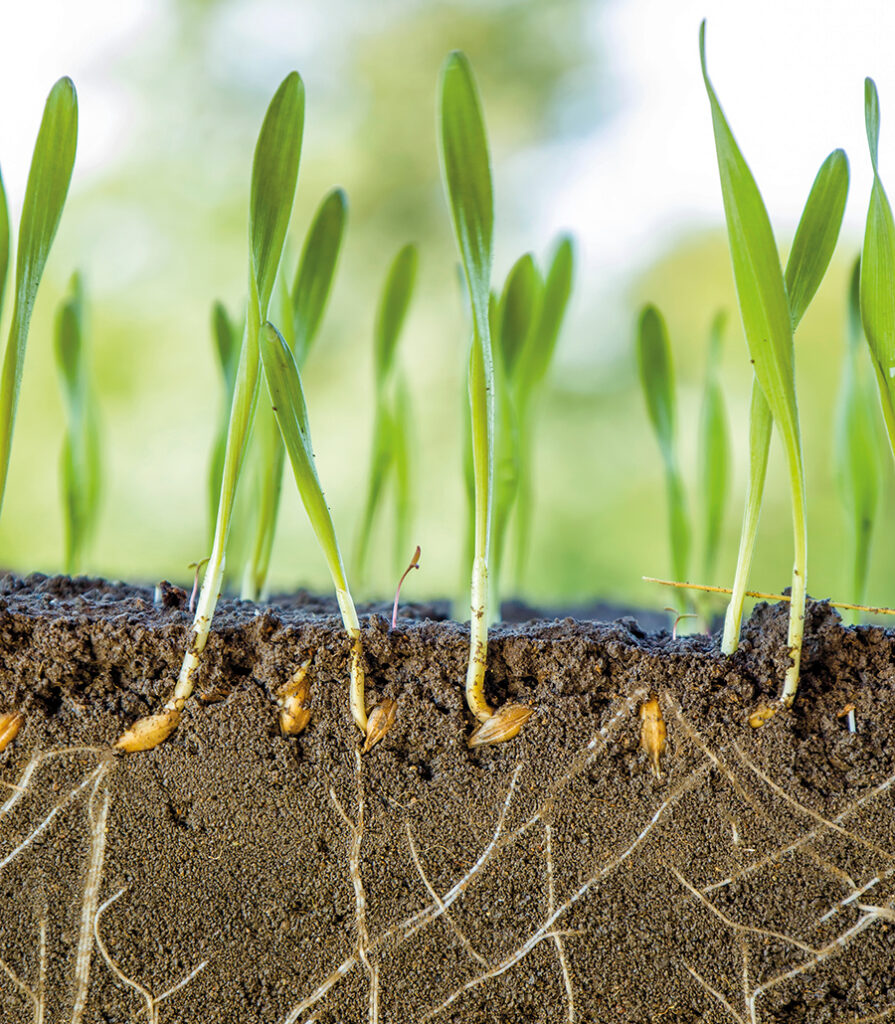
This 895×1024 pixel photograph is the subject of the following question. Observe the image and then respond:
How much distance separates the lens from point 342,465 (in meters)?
2.21

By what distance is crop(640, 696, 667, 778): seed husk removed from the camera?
48 centimetres

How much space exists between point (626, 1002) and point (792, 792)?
0.16 m

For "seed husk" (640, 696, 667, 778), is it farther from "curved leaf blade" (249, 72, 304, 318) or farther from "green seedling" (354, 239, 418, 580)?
"green seedling" (354, 239, 418, 580)

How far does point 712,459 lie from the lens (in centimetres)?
84

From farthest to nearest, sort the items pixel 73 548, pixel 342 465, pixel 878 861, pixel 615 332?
pixel 615 332 < pixel 342 465 < pixel 73 548 < pixel 878 861

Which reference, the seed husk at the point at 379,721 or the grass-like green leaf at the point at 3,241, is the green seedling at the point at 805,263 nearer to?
the seed husk at the point at 379,721

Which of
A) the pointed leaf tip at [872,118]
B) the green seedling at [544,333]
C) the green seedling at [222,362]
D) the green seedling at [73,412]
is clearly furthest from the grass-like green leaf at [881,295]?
the green seedling at [73,412]

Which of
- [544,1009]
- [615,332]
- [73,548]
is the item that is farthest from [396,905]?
[615,332]

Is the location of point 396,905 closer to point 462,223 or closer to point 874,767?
point 874,767

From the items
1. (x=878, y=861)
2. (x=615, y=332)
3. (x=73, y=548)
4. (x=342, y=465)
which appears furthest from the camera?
(x=615, y=332)

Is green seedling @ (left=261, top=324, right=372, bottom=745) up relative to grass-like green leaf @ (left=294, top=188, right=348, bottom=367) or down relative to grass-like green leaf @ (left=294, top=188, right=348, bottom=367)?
down

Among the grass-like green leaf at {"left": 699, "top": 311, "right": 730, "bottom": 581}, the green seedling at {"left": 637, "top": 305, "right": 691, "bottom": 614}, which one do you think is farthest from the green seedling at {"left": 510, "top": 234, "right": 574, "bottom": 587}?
the grass-like green leaf at {"left": 699, "top": 311, "right": 730, "bottom": 581}

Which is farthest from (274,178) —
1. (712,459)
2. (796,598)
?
(712,459)

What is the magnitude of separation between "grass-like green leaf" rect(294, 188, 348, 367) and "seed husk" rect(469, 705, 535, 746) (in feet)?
1.07
